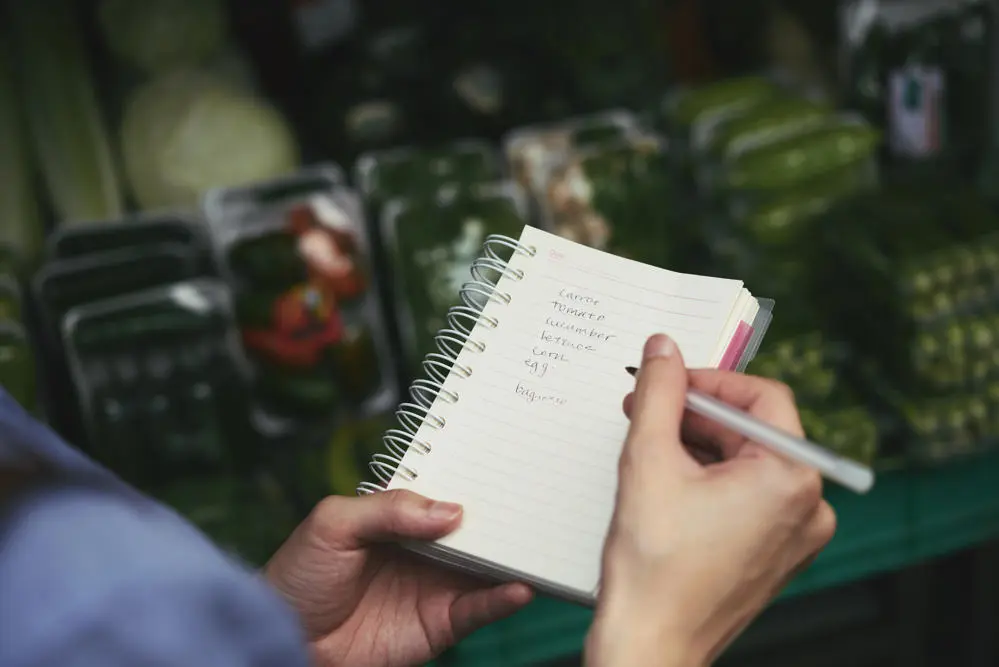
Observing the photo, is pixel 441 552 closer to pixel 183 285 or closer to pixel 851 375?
pixel 183 285

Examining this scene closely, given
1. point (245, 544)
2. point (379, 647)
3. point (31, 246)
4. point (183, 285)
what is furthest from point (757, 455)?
point (31, 246)

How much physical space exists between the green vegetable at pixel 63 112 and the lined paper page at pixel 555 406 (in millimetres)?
1042

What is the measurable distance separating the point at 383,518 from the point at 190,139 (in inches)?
40.5

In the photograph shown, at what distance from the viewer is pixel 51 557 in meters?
0.34

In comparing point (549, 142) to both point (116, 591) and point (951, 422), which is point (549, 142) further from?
point (116, 591)

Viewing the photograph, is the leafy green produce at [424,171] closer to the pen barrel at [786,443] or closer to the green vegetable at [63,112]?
the green vegetable at [63,112]

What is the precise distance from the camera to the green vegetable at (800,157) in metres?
1.54

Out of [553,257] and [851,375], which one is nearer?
[553,257]

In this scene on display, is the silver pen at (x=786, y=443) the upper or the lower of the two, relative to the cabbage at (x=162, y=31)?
lower

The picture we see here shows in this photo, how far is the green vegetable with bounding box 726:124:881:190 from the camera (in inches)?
60.8

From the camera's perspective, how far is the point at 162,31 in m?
1.59

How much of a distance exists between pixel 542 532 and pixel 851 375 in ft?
3.03

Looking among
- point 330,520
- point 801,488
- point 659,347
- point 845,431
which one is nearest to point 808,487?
point 801,488

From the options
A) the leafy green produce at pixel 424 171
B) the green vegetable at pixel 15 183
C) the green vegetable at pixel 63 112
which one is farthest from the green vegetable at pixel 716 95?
the green vegetable at pixel 15 183
